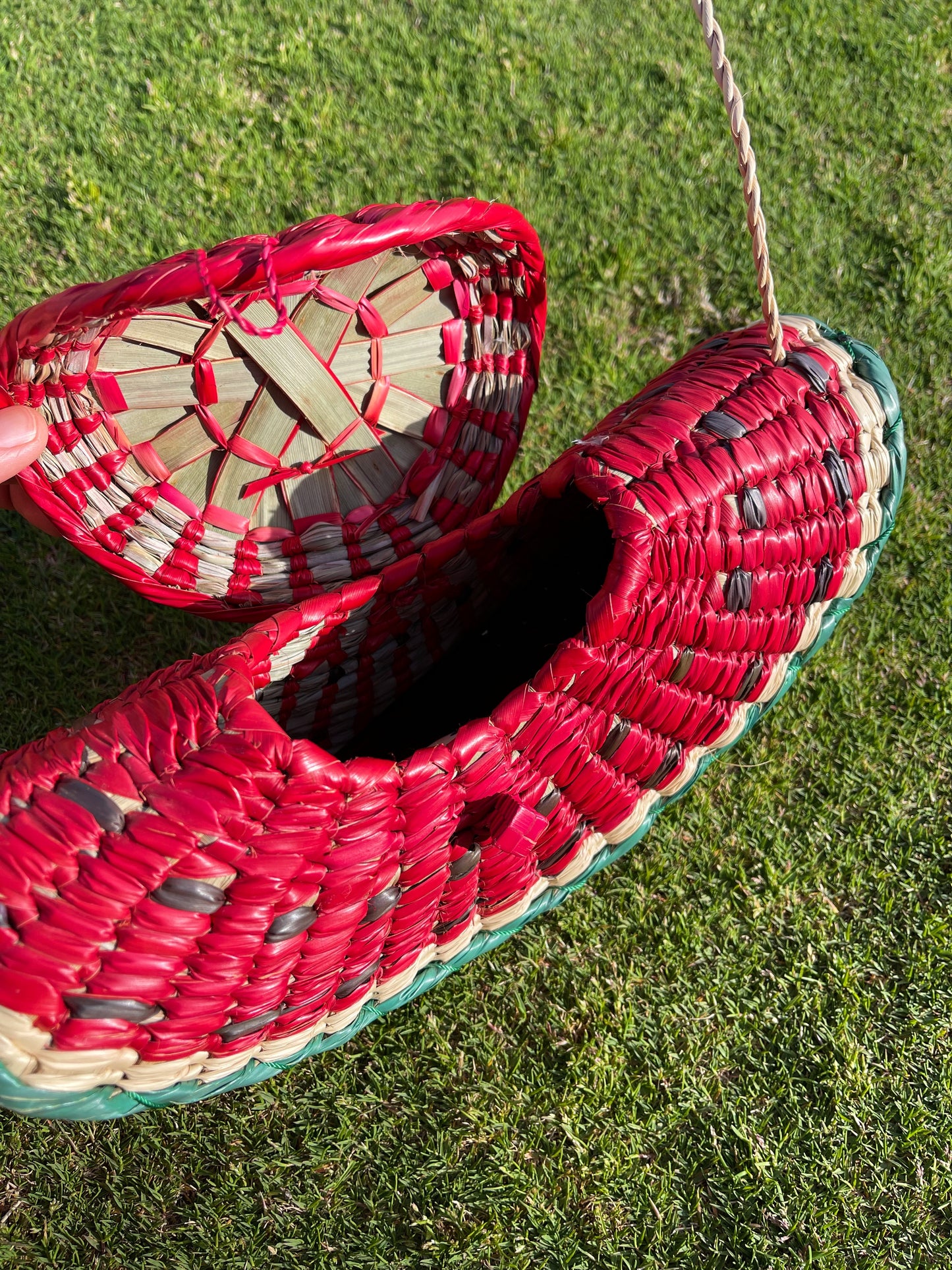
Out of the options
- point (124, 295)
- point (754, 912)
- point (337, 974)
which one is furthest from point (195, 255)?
point (754, 912)

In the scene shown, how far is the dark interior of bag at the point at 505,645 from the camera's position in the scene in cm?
148

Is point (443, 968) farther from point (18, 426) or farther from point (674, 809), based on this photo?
point (18, 426)

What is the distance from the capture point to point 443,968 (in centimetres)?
125

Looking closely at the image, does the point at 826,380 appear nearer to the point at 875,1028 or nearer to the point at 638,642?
the point at 638,642

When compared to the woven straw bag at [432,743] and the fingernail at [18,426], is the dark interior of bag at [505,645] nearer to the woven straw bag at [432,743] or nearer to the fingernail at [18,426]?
the woven straw bag at [432,743]

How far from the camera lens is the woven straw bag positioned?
834 mm

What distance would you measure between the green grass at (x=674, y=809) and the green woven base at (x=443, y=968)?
11.5 inches

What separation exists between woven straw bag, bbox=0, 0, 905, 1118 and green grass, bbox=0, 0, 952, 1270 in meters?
0.36

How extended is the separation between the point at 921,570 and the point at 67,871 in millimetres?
1718

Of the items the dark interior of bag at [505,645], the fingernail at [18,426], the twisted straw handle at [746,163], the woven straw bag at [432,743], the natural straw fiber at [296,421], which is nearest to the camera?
the woven straw bag at [432,743]

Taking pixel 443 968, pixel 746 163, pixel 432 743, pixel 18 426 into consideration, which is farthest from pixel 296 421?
pixel 443 968

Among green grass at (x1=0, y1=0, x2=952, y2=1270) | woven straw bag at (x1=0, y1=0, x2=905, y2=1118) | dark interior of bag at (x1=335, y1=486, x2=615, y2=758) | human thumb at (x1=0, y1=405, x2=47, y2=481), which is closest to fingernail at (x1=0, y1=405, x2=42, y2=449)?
human thumb at (x1=0, y1=405, x2=47, y2=481)

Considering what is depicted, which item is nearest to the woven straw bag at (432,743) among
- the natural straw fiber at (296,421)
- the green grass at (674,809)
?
the natural straw fiber at (296,421)

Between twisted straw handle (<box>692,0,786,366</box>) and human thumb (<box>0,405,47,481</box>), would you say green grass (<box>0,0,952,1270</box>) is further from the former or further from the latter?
twisted straw handle (<box>692,0,786,366</box>)
